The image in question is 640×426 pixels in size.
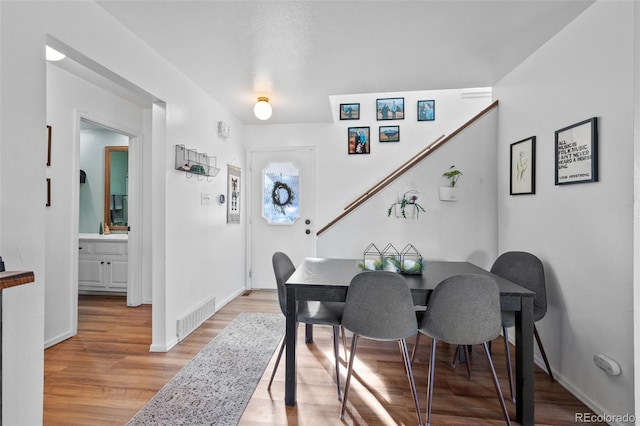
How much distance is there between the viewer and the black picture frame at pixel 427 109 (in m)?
4.19

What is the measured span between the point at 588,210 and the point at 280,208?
3.43 metres

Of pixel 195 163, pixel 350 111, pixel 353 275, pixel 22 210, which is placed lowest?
pixel 353 275

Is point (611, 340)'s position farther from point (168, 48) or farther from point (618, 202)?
point (168, 48)

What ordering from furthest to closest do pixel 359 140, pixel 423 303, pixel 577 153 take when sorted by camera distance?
pixel 359 140, pixel 577 153, pixel 423 303

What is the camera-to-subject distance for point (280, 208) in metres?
4.55

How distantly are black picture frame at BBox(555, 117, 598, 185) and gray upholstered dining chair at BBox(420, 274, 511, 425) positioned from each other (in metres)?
0.98

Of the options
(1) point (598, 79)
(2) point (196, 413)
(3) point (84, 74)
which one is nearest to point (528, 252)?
(1) point (598, 79)

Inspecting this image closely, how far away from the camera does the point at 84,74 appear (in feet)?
9.87

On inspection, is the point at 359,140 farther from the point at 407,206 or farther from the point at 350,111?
the point at 407,206

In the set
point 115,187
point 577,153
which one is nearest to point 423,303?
point 577,153

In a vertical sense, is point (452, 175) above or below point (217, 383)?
above

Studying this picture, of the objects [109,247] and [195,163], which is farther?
[109,247]

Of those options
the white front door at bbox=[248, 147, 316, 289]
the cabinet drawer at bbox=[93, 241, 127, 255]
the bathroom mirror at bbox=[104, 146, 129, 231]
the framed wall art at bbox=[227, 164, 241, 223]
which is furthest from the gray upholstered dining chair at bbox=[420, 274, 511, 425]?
the bathroom mirror at bbox=[104, 146, 129, 231]
